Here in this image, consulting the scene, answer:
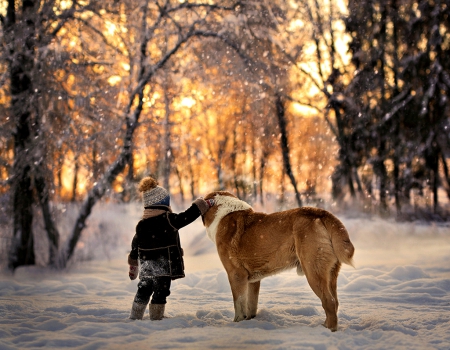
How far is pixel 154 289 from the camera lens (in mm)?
5219

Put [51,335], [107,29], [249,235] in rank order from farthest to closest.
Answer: [107,29]
[249,235]
[51,335]

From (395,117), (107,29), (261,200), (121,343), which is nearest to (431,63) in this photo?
(395,117)

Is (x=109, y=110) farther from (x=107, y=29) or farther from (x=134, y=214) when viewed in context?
(x=134, y=214)

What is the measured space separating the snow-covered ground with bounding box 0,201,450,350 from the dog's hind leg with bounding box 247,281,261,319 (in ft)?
0.37

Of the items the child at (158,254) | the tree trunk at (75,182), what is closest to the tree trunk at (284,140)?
the tree trunk at (75,182)

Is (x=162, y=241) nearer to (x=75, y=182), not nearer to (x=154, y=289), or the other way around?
(x=154, y=289)

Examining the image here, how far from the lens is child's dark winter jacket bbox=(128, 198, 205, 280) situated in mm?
5191

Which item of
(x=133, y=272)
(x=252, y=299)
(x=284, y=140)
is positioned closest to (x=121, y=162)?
(x=133, y=272)

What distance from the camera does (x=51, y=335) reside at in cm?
448

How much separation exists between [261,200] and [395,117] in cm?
519

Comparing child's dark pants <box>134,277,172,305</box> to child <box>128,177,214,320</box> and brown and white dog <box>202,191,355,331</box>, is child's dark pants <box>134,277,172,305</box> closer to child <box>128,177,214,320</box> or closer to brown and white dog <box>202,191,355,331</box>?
child <box>128,177,214,320</box>

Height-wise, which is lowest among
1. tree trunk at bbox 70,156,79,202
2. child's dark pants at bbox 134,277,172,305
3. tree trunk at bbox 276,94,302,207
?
child's dark pants at bbox 134,277,172,305

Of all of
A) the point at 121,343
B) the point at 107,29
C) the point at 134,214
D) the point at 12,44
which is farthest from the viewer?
the point at 134,214

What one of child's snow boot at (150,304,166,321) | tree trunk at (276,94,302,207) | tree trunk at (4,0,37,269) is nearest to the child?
child's snow boot at (150,304,166,321)
